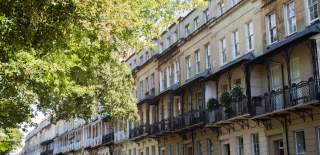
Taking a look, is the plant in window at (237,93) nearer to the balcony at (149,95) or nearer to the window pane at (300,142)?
the window pane at (300,142)

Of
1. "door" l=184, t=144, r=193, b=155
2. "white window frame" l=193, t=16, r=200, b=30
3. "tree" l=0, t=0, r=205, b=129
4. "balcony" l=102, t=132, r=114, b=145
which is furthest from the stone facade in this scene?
"balcony" l=102, t=132, r=114, b=145

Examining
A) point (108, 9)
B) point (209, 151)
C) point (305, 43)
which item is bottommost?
point (209, 151)

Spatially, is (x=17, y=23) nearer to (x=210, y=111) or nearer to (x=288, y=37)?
(x=288, y=37)

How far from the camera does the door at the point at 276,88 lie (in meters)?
25.2

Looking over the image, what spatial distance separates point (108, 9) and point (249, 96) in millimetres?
17058

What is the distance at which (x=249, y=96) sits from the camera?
1094 inches

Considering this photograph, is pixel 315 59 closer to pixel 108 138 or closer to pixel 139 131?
pixel 139 131

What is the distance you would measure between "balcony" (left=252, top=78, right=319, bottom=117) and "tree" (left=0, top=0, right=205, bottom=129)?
7.91 metres

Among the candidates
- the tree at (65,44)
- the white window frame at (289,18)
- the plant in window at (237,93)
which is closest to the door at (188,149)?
the plant in window at (237,93)

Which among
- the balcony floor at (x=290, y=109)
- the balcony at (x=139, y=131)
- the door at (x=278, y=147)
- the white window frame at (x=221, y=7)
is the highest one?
the white window frame at (x=221, y=7)

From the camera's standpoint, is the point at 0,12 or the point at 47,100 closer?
the point at 0,12

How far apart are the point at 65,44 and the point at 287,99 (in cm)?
1389

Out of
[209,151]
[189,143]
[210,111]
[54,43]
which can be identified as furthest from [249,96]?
[54,43]

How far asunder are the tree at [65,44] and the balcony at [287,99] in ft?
26.0
